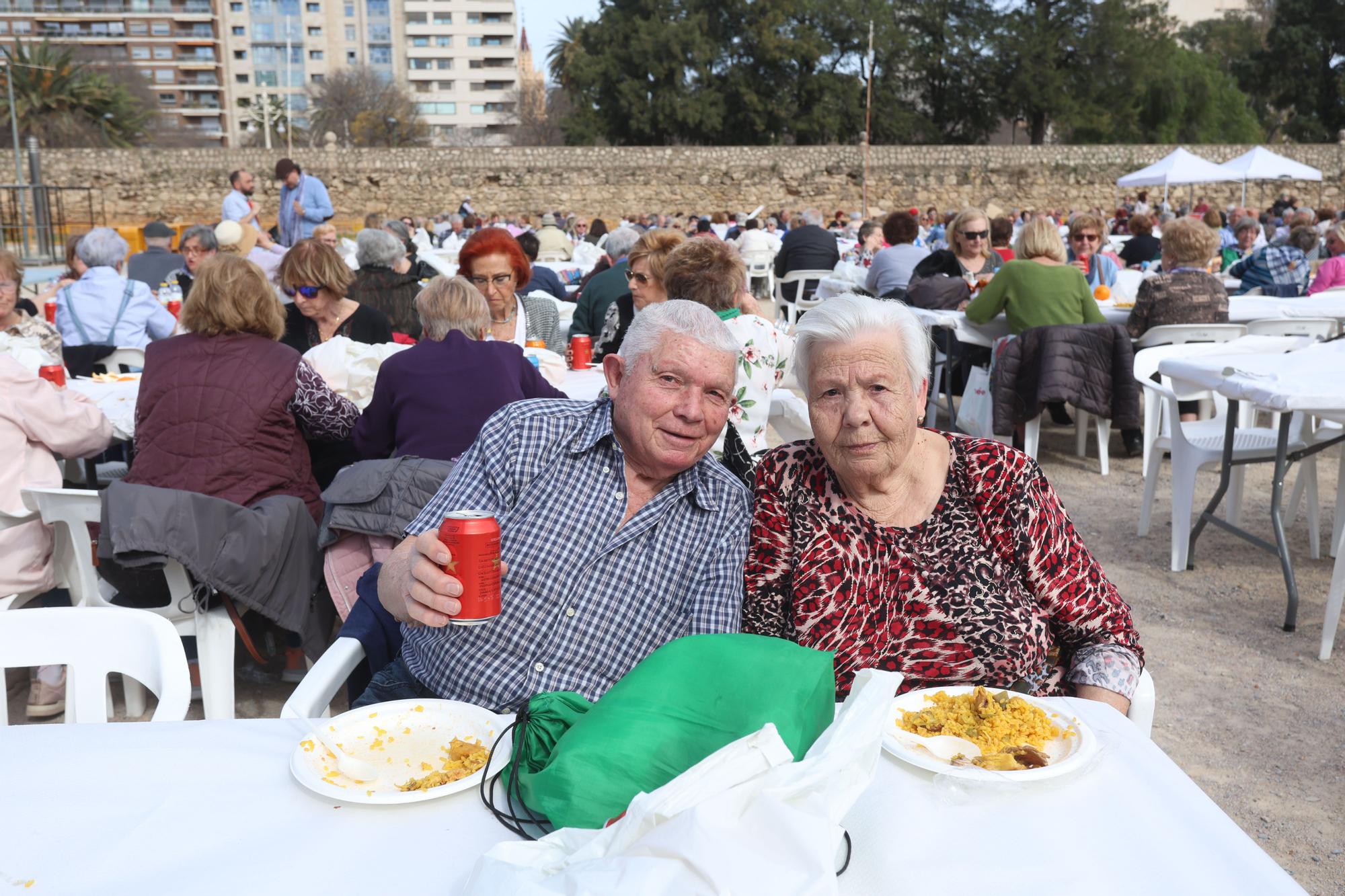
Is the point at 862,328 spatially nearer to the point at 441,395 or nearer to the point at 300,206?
the point at 441,395

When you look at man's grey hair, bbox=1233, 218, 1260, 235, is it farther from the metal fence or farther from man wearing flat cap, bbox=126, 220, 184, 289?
the metal fence

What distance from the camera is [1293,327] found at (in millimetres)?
5668

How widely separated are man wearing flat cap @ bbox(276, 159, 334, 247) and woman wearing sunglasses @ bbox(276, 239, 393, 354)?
19.6ft

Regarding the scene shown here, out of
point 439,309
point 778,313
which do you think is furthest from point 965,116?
point 439,309

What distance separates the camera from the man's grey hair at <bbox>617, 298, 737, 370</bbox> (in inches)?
76.9

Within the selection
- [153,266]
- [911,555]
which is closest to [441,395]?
[911,555]

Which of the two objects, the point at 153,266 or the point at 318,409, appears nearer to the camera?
the point at 318,409

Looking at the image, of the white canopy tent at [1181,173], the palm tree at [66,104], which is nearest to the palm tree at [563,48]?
the palm tree at [66,104]

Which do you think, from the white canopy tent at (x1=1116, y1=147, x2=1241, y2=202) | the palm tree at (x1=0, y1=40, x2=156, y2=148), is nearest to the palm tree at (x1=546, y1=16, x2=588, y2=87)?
the palm tree at (x1=0, y1=40, x2=156, y2=148)

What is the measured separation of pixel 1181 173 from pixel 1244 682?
48.5 feet

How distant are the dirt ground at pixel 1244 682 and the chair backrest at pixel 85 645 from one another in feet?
4.70

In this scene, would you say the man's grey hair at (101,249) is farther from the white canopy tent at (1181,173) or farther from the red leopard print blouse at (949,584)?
the white canopy tent at (1181,173)

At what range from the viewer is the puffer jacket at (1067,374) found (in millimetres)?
5367

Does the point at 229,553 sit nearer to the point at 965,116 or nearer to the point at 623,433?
the point at 623,433
